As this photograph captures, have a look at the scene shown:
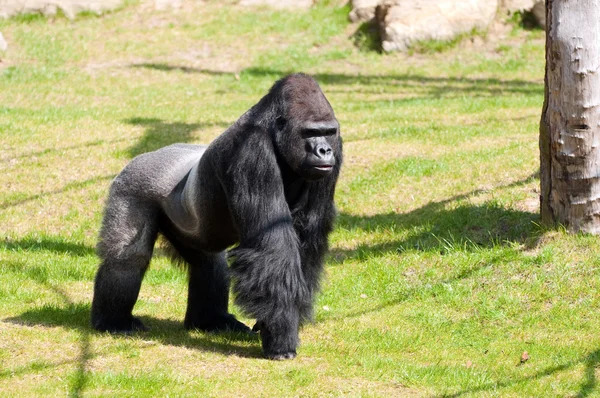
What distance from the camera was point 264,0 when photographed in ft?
55.2

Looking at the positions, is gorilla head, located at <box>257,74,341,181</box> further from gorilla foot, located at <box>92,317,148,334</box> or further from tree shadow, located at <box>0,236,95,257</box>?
tree shadow, located at <box>0,236,95,257</box>

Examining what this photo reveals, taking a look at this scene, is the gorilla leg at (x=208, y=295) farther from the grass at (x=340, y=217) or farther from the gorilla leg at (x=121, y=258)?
the gorilla leg at (x=121, y=258)

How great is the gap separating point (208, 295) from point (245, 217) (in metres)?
1.21

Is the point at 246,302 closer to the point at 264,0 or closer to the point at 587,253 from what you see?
the point at 587,253

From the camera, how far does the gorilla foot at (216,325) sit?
5.89m

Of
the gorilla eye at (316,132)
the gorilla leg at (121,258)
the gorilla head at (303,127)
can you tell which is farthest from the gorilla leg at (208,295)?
the gorilla eye at (316,132)

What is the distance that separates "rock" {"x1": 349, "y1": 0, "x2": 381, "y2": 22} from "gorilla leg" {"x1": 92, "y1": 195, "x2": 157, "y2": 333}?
34.9 ft

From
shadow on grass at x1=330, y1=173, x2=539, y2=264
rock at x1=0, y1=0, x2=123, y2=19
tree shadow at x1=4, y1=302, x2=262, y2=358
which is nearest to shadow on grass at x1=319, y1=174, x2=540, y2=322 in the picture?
shadow on grass at x1=330, y1=173, x2=539, y2=264

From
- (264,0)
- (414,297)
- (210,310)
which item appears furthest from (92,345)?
(264,0)

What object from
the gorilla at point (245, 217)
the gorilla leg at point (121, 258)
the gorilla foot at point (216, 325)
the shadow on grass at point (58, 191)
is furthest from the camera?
the shadow on grass at point (58, 191)

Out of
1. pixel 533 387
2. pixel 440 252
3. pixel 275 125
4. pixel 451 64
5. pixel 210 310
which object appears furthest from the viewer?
pixel 451 64

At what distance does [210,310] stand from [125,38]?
10.6 m

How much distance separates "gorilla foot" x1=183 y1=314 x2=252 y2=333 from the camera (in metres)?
5.89

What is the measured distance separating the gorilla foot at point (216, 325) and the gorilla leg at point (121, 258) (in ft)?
1.44
